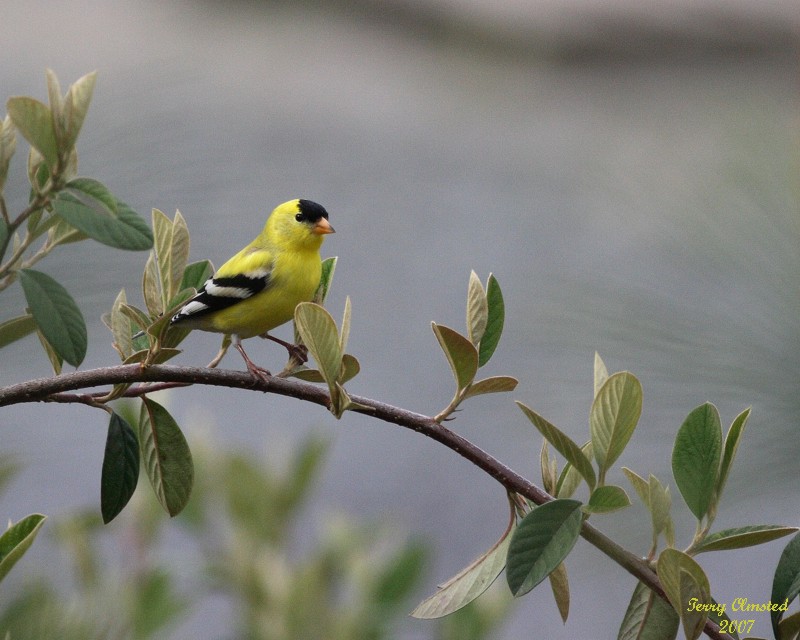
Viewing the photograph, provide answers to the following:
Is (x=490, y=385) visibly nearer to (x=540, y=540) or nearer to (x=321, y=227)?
(x=540, y=540)

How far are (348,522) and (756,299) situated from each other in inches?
28.0

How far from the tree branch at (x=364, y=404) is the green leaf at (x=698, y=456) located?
5cm

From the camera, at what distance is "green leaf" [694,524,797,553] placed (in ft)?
1.57

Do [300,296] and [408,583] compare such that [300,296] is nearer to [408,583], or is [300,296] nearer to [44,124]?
[408,583]

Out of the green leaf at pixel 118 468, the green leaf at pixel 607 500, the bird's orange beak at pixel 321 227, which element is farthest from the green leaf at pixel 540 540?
the bird's orange beak at pixel 321 227

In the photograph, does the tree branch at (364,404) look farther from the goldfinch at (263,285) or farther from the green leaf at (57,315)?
the goldfinch at (263,285)

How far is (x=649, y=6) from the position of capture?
4.80 m

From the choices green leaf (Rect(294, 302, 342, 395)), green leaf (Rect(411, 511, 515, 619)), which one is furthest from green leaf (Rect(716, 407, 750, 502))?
green leaf (Rect(294, 302, 342, 395))

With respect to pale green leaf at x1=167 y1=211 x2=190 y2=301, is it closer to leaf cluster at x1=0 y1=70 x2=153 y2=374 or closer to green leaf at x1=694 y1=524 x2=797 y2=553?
leaf cluster at x1=0 y1=70 x2=153 y2=374

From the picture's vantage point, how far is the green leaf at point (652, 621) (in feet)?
1.64

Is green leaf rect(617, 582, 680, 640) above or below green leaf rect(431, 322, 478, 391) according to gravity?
below

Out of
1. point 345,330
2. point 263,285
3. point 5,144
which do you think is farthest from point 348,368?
point 263,285

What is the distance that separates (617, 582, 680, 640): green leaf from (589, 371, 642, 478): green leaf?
0.26 feet

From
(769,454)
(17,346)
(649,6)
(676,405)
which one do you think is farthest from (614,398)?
(649,6)
